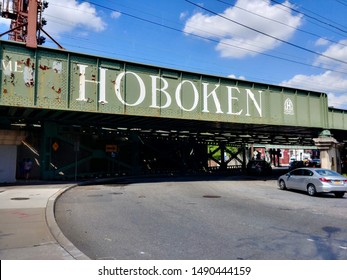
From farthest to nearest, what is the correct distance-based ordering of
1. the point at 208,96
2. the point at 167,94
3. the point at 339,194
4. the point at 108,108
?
the point at 208,96 < the point at 167,94 < the point at 108,108 < the point at 339,194

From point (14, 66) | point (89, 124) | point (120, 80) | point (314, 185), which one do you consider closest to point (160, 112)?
point (120, 80)

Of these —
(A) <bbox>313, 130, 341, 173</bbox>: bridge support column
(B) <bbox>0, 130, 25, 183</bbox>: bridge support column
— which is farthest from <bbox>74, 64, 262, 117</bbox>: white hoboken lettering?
(A) <bbox>313, 130, 341, 173</bbox>: bridge support column

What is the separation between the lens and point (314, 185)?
1681 cm

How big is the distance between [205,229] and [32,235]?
4.16m

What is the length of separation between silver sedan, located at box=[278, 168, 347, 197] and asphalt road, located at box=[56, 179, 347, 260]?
274 cm

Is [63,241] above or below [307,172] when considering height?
below

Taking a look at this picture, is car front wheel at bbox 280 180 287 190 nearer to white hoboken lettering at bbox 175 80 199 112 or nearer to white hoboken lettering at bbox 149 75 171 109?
white hoboken lettering at bbox 175 80 199 112

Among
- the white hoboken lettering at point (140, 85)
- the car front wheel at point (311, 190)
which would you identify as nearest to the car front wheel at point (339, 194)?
the car front wheel at point (311, 190)

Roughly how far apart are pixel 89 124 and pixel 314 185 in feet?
55.8

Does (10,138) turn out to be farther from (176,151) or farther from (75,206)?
(176,151)

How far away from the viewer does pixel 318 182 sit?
16547mm

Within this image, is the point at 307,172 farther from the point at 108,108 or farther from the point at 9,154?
the point at 9,154

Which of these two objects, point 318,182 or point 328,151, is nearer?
point 318,182

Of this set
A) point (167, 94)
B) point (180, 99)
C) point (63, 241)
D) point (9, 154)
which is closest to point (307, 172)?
point (180, 99)
